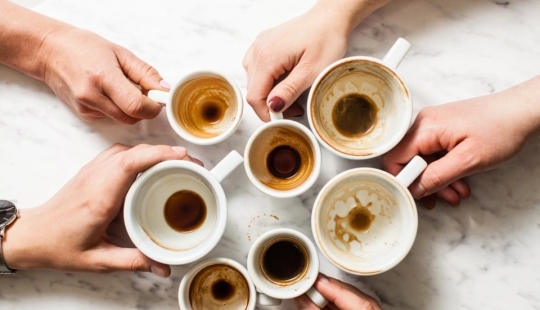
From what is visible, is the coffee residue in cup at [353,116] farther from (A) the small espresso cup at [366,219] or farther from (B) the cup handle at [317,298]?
(B) the cup handle at [317,298]

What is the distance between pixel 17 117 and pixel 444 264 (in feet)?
3.34

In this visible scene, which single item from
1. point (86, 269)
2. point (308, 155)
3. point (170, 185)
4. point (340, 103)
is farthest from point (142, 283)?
point (340, 103)

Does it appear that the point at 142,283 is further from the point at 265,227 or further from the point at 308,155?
the point at 308,155

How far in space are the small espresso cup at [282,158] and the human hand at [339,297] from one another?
195 millimetres

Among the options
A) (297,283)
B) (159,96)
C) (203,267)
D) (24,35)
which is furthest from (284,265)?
(24,35)

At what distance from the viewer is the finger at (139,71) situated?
0.96 metres

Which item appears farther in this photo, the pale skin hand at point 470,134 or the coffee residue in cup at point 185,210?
the coffee residue in cup at point 185,210

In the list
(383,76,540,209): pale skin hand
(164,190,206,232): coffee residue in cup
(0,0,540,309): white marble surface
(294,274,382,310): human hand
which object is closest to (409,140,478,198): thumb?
(383,76,540,209): pale skin hand

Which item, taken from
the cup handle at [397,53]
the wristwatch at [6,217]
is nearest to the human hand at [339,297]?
the cup handle at [397,53]

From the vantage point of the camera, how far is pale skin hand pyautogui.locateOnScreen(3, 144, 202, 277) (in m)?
0.90

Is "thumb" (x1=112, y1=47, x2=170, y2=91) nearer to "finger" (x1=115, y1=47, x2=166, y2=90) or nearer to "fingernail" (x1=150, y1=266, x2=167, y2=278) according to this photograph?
"finger" (x1=115, y1=47, x2=166, y2=90)

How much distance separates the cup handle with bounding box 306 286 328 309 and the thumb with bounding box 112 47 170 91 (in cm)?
51

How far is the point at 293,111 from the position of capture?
98 centimetres

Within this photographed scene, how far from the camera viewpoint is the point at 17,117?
1.05 metres
